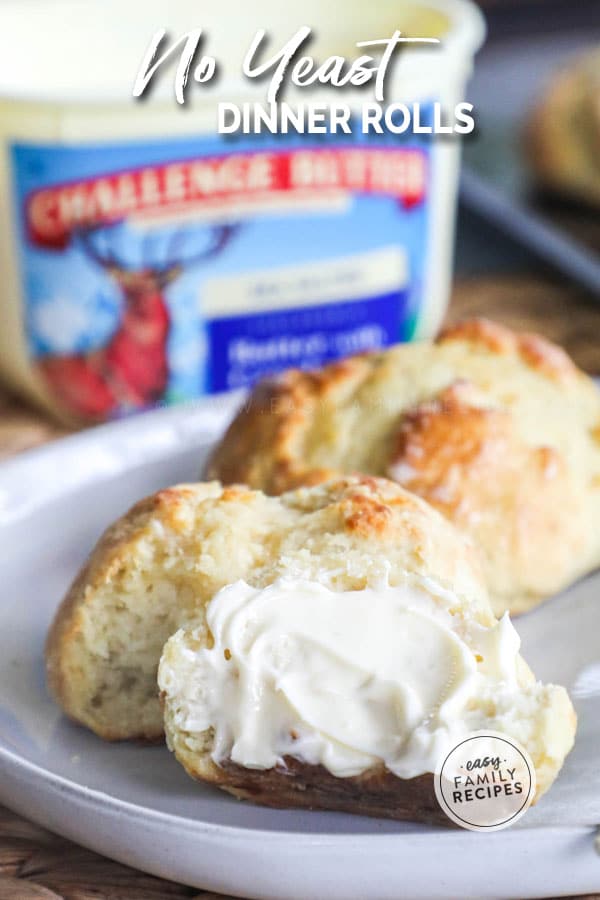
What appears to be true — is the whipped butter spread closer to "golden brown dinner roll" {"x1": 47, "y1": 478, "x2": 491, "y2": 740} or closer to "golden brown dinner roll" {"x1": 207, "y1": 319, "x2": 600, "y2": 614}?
"golden brown dinner roll" {"x1": 47, "y1": 478, "x2": 491, "y2": 740}

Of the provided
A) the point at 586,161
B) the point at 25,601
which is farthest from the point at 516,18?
the point at 25,601

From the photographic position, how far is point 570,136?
3.15m

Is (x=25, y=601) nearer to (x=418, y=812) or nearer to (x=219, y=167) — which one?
(x=418, y=812)

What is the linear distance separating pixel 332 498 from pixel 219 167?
941 mm

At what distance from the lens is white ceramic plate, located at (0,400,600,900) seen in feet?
A: 3.60

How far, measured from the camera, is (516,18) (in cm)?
454

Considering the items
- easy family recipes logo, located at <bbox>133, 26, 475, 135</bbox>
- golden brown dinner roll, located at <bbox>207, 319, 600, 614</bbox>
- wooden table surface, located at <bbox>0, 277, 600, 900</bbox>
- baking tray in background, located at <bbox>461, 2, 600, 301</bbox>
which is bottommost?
wooden table surface, located at <bbox>0, 277, 600, 900</bbox>

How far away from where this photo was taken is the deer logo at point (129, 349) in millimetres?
2189

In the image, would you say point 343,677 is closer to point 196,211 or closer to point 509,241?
point 196,211

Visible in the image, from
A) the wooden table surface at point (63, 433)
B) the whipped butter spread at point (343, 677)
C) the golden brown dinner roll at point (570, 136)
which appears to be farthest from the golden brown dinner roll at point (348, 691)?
the golden brown dinner roll at point (570, 136)

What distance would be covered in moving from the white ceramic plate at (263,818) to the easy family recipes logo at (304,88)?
2.88ft

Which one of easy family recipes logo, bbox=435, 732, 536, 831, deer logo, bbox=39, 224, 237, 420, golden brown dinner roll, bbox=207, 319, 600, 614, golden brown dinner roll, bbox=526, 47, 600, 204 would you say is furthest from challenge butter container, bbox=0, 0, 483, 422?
easy family recipes logo, bbox=435, 732, 536, 831

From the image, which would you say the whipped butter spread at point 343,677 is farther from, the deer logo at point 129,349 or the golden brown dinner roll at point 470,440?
the deer logo at point 129,349

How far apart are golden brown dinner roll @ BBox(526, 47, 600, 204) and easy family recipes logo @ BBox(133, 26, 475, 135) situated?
83 centimetres
